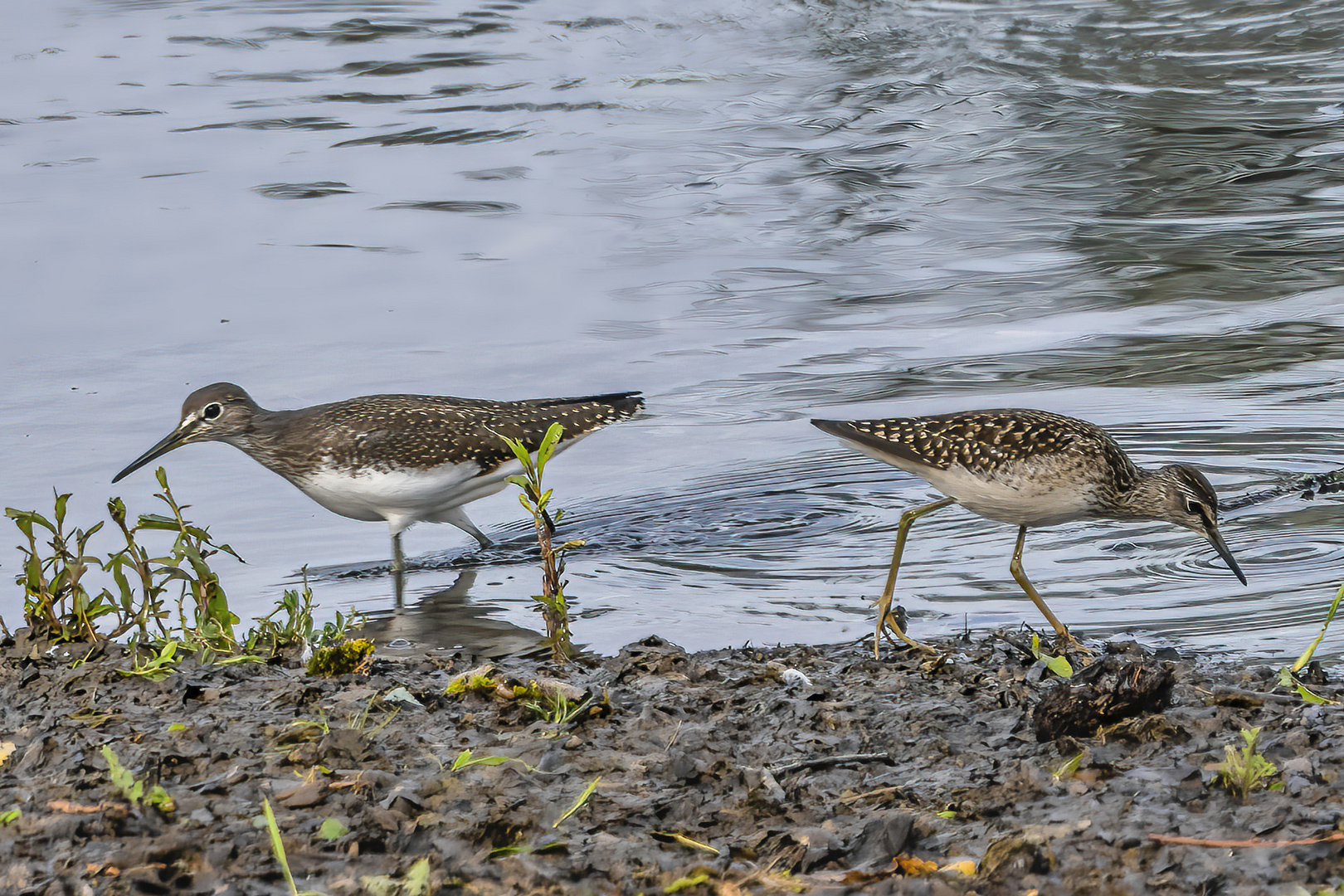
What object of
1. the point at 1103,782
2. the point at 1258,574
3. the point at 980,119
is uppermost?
the point at 980,119

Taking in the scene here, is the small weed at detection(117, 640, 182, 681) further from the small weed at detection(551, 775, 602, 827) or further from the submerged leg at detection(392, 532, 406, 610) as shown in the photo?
the submerged leg at detection(392, 532, 406, 610)

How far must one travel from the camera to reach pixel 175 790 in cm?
370

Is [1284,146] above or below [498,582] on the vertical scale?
above

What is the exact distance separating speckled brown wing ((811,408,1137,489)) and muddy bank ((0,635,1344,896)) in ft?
4.33

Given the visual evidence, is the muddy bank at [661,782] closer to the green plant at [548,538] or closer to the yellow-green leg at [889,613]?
the green plant at [548,538]

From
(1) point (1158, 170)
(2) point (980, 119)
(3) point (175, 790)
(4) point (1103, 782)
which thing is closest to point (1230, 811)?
(4) point (1103, 782)

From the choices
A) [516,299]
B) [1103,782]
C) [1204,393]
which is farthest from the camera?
[516,299]

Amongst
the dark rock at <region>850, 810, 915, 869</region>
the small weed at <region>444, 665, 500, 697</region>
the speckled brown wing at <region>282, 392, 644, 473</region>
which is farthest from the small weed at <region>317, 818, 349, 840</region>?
the speckled brown wing at <region>282, 392, 644, 473</region>

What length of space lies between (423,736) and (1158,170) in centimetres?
1111

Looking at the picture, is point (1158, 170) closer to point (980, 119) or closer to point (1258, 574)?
point (980, 119)

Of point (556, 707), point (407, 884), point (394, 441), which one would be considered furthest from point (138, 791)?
point (394, 441)

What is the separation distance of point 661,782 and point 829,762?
17.8 inches

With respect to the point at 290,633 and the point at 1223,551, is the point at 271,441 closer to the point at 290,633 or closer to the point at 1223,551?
the point at 290,633

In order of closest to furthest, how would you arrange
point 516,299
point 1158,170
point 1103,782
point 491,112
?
1. point 1103,782
2. point 516,299
3. point 1158,170
4. point 491,112
